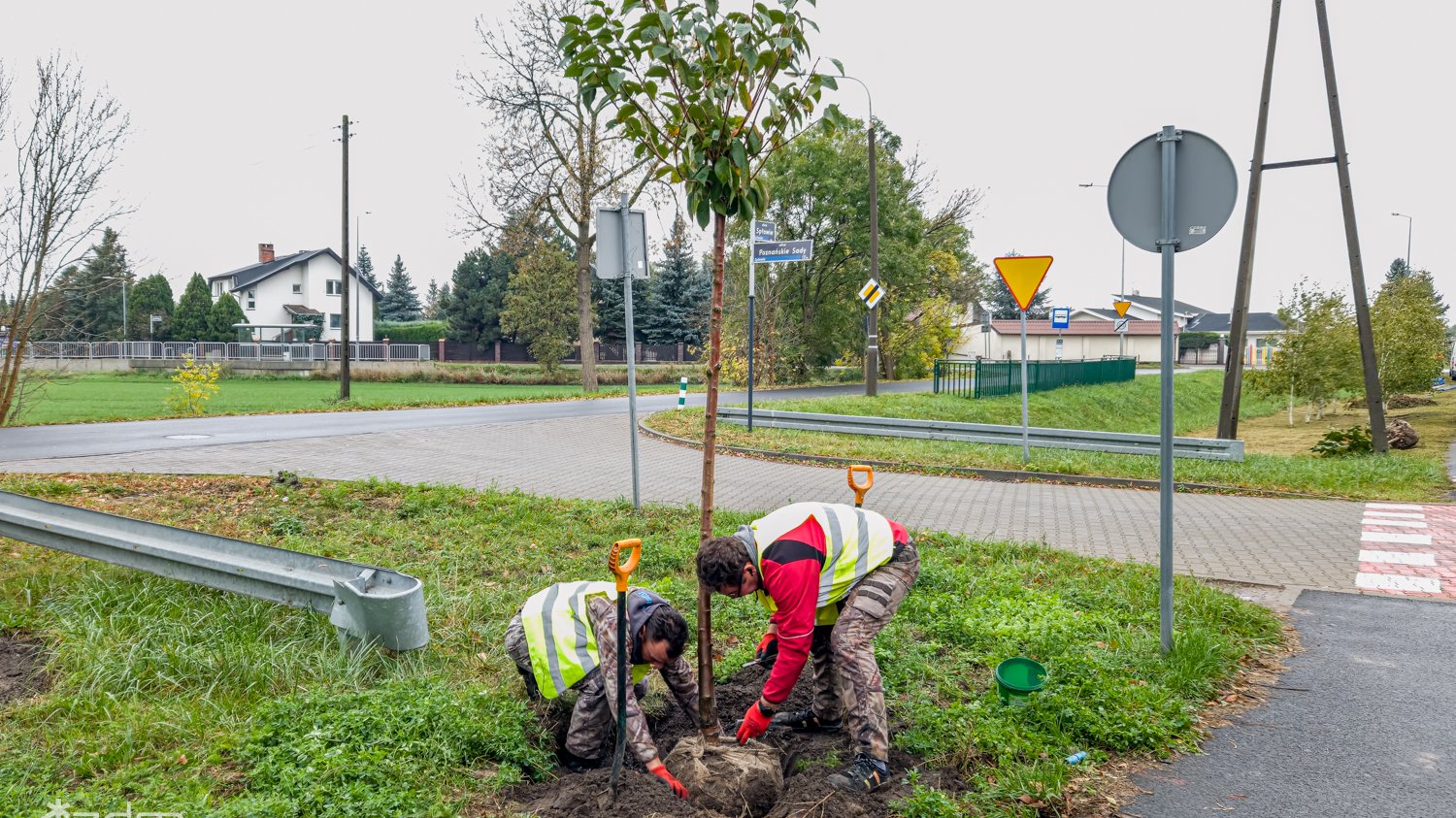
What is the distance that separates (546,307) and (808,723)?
4256 centimetres

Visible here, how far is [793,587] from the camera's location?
3.36 meters

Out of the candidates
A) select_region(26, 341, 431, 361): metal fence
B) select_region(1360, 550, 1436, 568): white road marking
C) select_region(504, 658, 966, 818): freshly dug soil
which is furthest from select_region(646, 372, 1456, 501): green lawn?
select_region(26, 341, 431, 361): metal fence

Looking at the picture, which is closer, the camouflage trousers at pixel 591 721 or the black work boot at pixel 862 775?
the black work boot at pixel 862 775

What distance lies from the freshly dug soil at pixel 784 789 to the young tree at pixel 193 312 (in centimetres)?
6272

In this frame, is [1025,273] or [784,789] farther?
[1025,273]

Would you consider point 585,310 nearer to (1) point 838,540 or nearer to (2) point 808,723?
(2) point 808,723

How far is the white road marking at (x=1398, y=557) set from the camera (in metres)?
7.59

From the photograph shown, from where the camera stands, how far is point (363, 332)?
63812 mm

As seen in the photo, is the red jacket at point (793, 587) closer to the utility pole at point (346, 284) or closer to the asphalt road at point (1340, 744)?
the asphalt road at point (1340, 744)

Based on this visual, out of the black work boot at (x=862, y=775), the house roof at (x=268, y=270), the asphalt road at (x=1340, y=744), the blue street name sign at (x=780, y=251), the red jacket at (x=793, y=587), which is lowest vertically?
the asphalt road at (x=1340, y=744)

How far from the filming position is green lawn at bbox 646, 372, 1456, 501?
38.9ft

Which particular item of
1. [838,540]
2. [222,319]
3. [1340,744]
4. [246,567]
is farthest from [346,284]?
[222,319]

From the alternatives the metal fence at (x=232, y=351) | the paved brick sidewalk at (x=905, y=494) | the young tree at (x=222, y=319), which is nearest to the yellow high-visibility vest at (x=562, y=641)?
the paved brick sidewalk at (x=905, y=494)

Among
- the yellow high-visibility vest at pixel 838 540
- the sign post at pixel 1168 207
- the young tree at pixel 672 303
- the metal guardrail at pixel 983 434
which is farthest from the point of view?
the young tree at pixel 672 303
